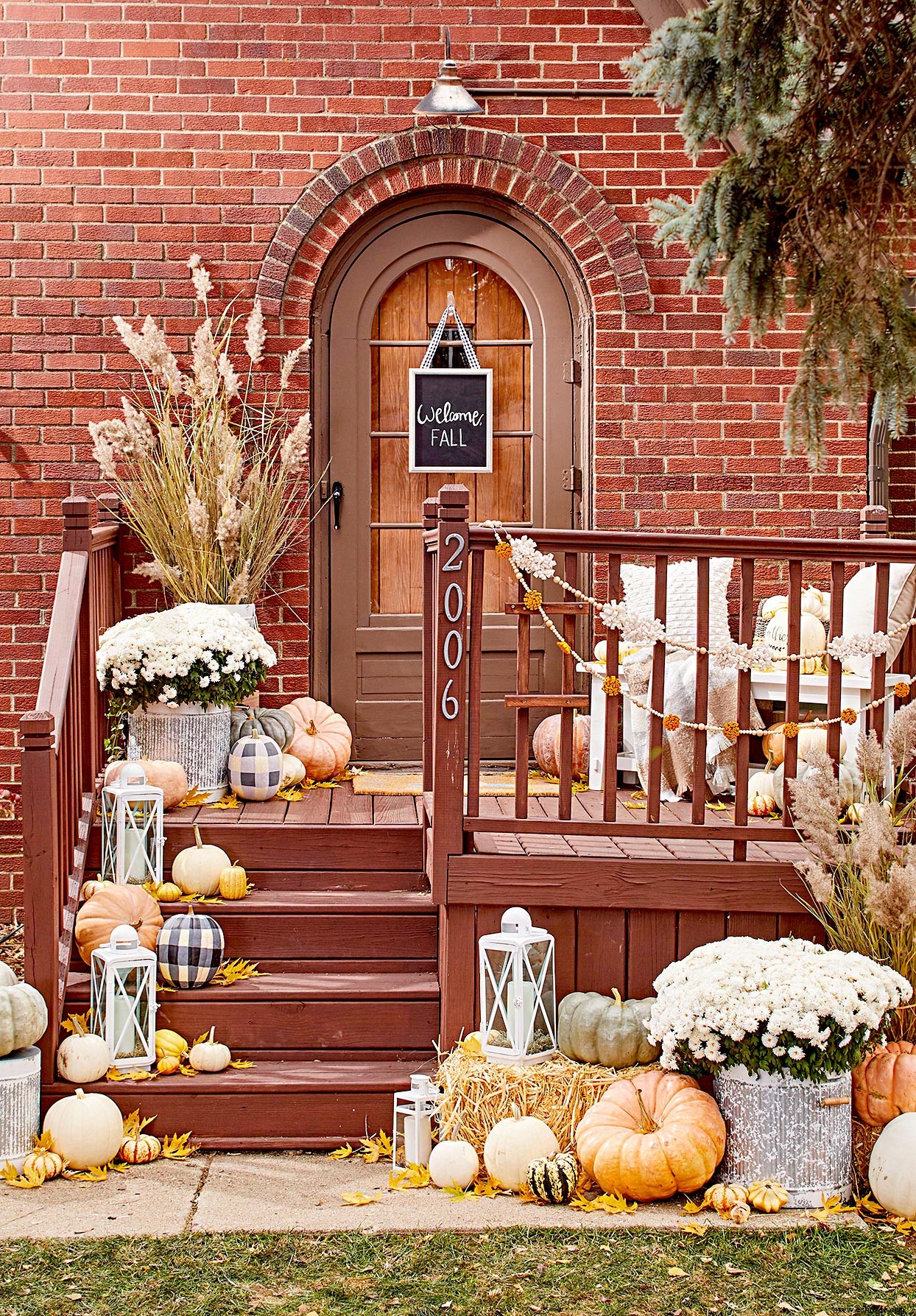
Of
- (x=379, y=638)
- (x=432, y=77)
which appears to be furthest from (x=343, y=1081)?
(x=432, y=77)

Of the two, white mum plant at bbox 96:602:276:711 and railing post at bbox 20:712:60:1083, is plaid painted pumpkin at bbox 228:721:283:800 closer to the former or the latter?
white mum plant at bbox 96:602:276:711

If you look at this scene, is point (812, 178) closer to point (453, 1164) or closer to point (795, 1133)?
point (795, 1133)

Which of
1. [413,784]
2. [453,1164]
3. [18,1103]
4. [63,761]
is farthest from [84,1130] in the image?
[413,784]

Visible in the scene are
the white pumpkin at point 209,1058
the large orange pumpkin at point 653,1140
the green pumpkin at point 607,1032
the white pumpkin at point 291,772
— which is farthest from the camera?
the white pumpkin at point 291,772

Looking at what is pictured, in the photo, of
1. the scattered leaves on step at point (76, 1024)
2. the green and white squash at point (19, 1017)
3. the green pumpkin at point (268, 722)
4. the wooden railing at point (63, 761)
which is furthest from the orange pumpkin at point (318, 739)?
the green and white squash at point (19, 1017)

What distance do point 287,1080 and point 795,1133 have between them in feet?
4.75

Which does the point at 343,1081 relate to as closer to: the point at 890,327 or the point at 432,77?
the point at 890,327

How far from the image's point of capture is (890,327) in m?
3.14

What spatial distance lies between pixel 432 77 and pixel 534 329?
1.12m

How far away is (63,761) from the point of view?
4332mm

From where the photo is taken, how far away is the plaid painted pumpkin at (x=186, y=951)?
428 centimetres

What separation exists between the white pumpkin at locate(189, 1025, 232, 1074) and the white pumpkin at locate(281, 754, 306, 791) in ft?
4.58

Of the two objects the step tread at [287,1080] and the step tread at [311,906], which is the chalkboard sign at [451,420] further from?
the step tread at [287,1080]

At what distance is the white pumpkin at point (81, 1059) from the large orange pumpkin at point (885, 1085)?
6.85 ft
